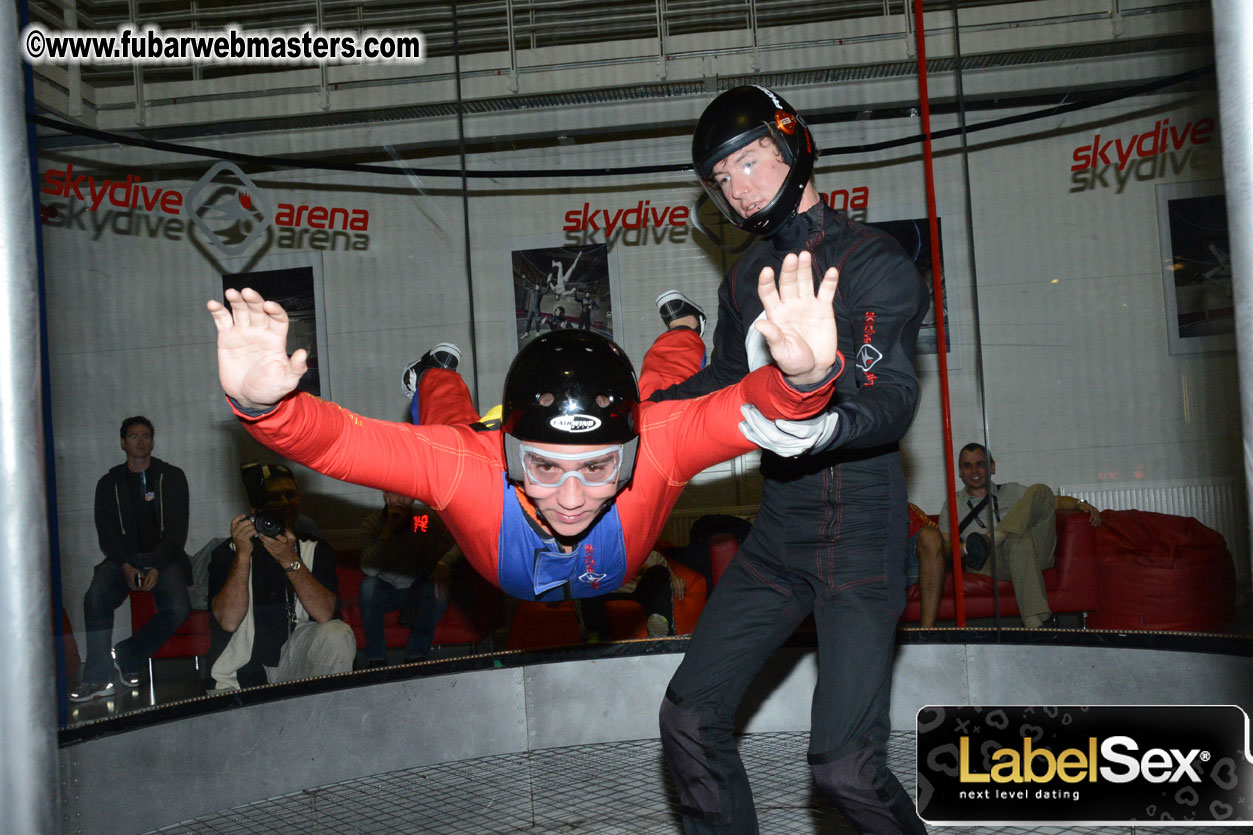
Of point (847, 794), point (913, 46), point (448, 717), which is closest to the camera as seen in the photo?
point (847, 794)

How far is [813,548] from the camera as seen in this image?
7.58ft

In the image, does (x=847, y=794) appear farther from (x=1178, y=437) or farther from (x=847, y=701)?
(x=1178, y=437)

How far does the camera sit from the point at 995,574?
4363mm

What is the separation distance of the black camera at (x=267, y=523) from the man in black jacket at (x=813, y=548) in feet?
8.16

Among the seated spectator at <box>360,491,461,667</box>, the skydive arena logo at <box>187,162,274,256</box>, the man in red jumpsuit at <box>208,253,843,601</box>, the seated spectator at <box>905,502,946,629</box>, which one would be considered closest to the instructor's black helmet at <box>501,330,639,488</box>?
the man in red jumpsuit at <box>208,253,843,601</box>

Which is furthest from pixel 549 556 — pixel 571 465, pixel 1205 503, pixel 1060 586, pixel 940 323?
pixel 1205 503

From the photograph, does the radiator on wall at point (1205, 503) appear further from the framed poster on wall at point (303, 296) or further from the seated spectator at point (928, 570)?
the framed poster on wall at point (303, 296)

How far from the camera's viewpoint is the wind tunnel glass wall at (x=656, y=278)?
409cm

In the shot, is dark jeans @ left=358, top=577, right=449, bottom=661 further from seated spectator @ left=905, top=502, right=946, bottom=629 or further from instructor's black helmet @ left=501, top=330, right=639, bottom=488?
instructor's black helmet @ left=501, top=330, right=639, bottom=488

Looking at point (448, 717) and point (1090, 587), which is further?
point (1090, 587)

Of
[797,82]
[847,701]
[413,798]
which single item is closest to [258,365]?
[847,701]

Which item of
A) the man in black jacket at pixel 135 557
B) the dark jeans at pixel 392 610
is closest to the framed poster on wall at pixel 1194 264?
the dark jeans at pixel 392 610

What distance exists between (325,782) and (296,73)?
358 cm

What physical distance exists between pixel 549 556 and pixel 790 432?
0.78 metres
